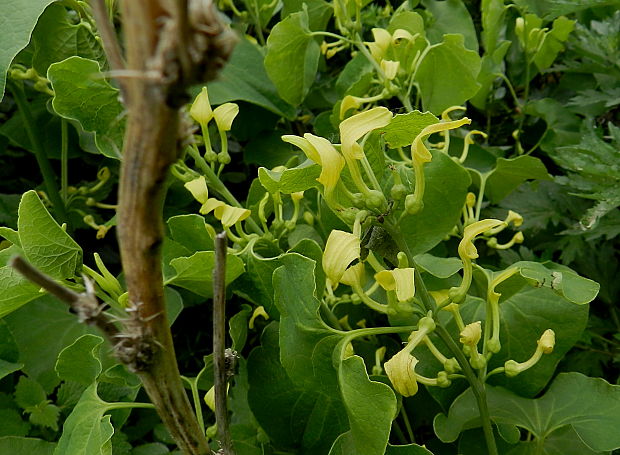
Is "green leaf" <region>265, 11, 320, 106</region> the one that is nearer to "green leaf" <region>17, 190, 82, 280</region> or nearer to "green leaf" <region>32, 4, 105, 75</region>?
"green leaf" <region>32, 4, 105, 75</region>

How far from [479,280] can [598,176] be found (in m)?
0.26

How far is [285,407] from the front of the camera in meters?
0.54

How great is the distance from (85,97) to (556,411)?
17.2 inches

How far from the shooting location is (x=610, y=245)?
778mm

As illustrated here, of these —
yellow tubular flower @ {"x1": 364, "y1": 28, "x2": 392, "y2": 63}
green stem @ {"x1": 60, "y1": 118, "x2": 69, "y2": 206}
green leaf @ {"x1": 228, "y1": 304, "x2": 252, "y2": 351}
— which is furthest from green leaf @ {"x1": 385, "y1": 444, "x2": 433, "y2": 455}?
green stem @ {"x1": 60, "y1": 118, "x2": 69, "y2": 206}

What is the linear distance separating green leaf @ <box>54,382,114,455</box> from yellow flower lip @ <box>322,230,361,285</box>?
19 cm

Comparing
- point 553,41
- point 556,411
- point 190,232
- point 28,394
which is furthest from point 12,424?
point 553,41

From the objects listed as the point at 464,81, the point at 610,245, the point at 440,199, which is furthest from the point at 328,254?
the point at 610,245

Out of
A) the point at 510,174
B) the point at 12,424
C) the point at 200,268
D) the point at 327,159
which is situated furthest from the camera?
the point at 510,174

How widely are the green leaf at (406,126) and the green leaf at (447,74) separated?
224 mm

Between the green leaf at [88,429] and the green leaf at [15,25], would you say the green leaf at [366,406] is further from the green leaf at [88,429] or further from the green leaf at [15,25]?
the green leaf at [15,25]

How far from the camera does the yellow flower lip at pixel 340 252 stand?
1.21 feet

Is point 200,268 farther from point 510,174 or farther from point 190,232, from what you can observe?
point 510,174

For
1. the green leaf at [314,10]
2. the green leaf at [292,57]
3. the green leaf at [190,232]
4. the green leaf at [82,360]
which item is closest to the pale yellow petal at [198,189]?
the green leaf at [190,232]
